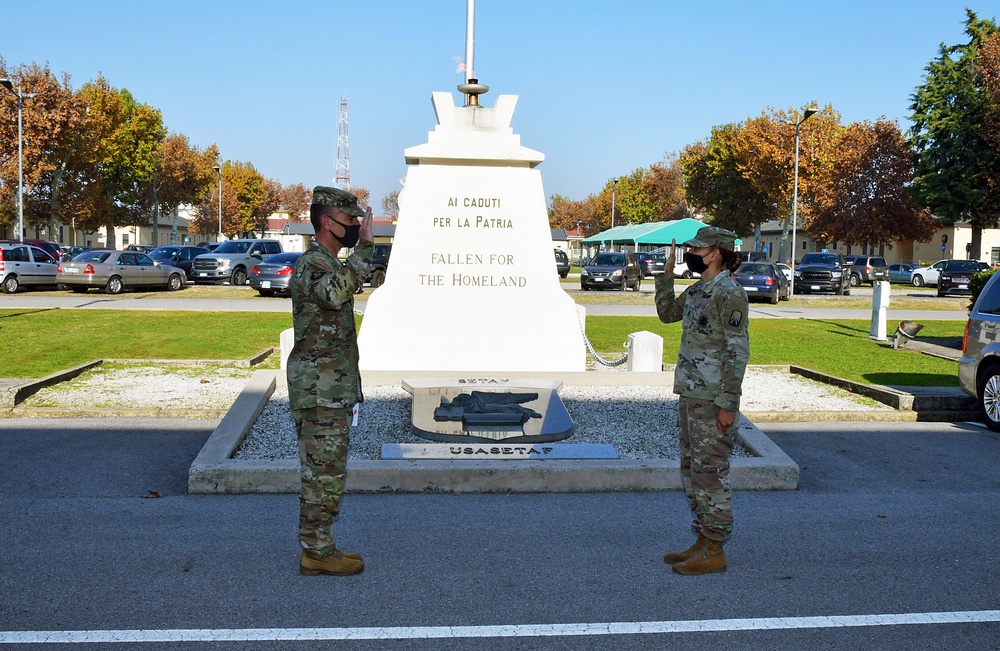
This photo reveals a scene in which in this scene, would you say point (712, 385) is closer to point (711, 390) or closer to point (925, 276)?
point (711, 390)

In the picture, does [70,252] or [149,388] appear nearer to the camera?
[149,388]

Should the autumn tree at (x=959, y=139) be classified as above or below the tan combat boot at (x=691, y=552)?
above

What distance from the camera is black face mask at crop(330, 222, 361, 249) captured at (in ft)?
15.4

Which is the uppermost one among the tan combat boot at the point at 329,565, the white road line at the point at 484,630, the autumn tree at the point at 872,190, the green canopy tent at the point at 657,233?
the autumn tree at the point at 872,190

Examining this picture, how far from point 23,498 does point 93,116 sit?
49.5m

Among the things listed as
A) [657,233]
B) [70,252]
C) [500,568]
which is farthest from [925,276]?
[500,568]

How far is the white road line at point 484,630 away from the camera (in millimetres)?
3920

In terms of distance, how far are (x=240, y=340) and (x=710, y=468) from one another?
40.3 ft

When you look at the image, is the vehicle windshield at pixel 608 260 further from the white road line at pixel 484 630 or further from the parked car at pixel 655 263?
the white road line at pixel 484 630

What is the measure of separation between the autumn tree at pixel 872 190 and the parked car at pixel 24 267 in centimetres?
4257

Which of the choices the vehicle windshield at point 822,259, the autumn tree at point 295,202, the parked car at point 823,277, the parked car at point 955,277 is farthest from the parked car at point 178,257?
the autumn tree at point 295,202

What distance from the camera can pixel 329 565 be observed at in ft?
15.3

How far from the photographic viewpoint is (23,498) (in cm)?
614

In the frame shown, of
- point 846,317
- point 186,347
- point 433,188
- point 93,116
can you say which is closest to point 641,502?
point 433,188
